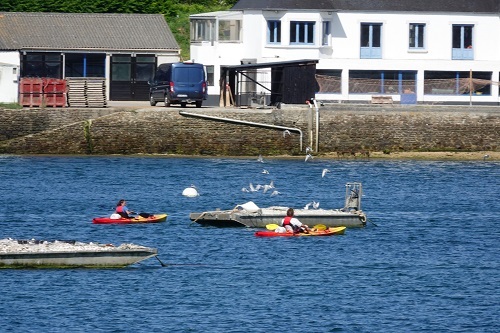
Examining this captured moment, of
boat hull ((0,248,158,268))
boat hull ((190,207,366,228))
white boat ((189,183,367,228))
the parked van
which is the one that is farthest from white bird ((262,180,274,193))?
boat hull ((0,248,158,268))

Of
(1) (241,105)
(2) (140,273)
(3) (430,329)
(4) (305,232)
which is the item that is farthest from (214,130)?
(3) (430,329)

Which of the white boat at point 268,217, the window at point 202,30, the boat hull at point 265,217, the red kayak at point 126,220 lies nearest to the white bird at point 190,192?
the red kayak at point 126,220

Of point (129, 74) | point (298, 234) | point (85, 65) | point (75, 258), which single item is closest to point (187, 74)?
point (129, 74)

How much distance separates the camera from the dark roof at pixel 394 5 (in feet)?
286

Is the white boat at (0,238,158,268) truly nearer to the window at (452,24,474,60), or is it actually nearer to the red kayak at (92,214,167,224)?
the red kayak at (92,214,167,224)

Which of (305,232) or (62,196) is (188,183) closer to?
(62,196)

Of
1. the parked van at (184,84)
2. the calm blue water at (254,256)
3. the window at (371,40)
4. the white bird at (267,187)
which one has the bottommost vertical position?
the calm blue water at (254,256)

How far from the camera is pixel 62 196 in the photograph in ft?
199

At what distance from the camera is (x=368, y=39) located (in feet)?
289

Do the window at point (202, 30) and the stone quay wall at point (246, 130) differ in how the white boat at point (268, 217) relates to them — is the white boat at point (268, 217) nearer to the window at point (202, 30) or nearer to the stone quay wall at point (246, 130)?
the stone quay wall at point (246, 130)

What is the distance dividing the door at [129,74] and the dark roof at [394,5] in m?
8.00

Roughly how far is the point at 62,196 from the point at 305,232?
15.8 meters

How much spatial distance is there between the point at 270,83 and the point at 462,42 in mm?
15295

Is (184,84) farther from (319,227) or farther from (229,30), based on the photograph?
(319,227)
